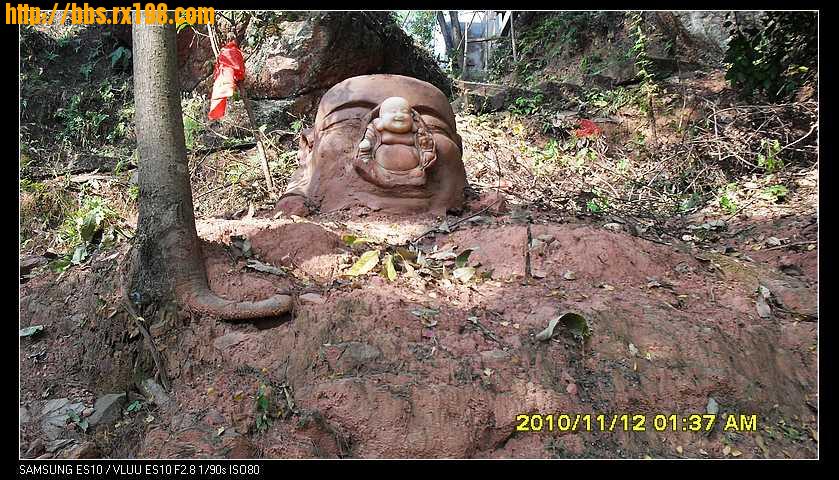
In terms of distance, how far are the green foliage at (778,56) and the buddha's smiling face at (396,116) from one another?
4733 mm

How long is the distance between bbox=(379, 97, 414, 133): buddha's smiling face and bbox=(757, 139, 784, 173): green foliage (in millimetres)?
4318

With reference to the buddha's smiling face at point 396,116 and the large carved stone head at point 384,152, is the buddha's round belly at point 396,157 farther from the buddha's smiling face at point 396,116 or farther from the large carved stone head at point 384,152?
the buddha's smiling face at point 396,116

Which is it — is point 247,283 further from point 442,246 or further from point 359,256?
point 442,246

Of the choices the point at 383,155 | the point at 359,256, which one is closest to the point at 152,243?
the point at 359,256

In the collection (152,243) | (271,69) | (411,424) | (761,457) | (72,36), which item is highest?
(72,36)

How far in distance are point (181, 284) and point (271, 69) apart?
7710mm

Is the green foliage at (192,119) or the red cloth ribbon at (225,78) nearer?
the red cloth ribbon at (225,78)

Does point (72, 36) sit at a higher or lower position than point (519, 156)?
higher

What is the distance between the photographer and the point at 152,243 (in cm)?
301

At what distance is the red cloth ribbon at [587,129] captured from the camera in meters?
9.62

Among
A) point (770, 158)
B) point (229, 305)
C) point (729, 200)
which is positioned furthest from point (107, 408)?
point (770, 158)
